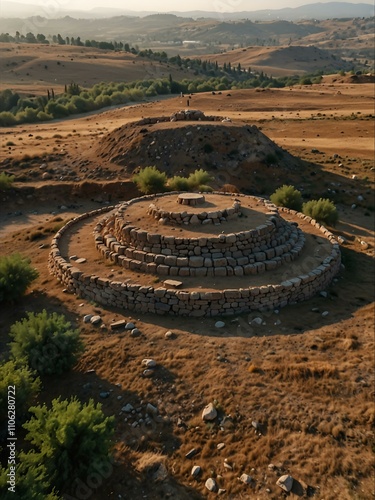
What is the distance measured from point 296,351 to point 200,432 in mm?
3532

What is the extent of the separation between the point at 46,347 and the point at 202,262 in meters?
5.27

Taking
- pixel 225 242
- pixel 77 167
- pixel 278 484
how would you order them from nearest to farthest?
pixel 278 484 < pixel 225 242 < pixel 77 167

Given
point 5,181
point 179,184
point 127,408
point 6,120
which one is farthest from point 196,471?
point 6,120

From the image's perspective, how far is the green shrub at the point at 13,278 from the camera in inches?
510

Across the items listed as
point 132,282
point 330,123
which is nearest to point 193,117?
point 330,123

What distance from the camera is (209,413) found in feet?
28.5

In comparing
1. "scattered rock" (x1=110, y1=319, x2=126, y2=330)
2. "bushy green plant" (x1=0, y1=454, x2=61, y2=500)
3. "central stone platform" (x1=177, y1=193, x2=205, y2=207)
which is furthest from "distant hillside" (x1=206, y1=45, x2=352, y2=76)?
"bushy green plant" (x1=0, y1=454, x2=61, y2=500)

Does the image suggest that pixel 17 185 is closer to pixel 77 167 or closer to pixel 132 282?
pixel 77 167

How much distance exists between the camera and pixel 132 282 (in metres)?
12.7

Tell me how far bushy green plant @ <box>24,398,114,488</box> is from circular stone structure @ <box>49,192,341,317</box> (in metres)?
5.00

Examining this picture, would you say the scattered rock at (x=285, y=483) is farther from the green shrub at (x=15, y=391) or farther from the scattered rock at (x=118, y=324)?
the scattered rock at (x=118, y=324)

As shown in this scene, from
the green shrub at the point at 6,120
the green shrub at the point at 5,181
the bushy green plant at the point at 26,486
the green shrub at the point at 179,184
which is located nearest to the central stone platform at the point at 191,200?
the green shrub at the point at 179,184

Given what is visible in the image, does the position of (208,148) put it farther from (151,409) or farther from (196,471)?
(196,471)

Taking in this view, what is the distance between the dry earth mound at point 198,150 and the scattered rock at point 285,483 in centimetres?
1925
